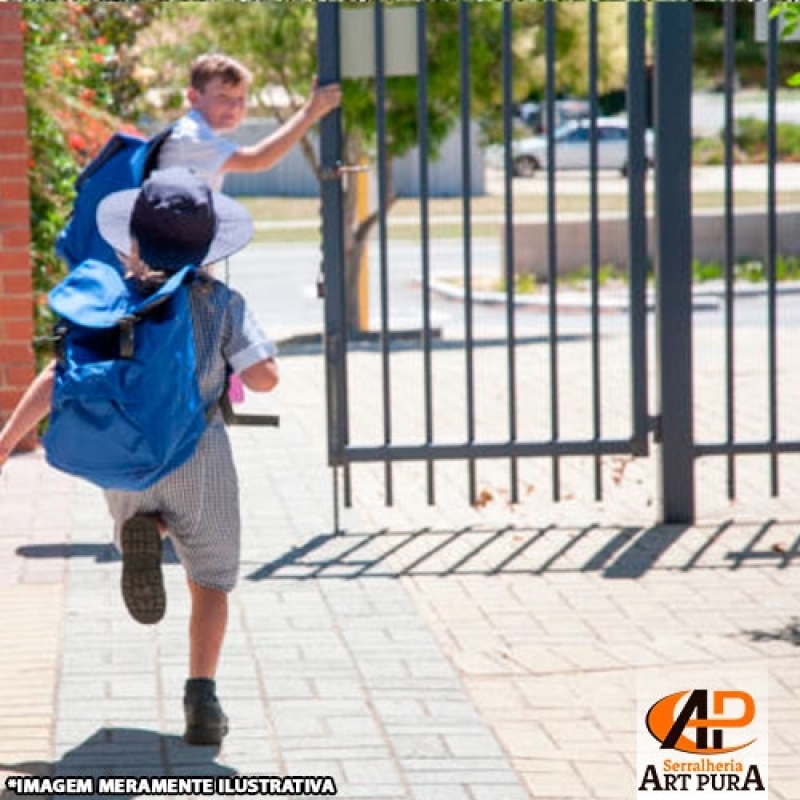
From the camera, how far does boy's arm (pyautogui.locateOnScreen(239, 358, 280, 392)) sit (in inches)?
214

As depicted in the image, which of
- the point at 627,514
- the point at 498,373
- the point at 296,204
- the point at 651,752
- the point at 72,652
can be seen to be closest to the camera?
the point at 651,752

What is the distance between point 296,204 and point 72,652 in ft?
109

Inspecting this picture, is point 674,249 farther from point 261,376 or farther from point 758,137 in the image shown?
point 758,137

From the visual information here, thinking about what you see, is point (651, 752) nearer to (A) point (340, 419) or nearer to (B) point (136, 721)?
(B) point (136, 721)

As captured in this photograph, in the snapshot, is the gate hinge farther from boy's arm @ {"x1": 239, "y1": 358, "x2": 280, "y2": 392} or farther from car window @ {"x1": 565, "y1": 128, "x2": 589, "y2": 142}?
boy's arm @ {"x1": 239, "y1": 358, "x2": 280, "y2": 392}

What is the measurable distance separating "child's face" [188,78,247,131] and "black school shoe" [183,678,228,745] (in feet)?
9.85

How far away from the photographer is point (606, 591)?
25.1 feet

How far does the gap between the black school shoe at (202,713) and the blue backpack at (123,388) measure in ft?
2.07

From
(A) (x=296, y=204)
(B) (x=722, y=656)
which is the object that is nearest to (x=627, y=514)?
(B) (x=722, y=656)

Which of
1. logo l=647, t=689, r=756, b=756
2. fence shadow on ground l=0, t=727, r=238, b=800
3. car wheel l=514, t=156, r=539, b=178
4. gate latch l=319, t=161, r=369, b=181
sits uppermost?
gate latch l=319, t=161, r=369, b=181

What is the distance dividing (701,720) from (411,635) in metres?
1.31

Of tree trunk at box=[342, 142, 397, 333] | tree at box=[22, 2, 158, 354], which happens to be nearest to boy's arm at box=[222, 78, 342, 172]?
tree at box=[22, 2, 158, 354]

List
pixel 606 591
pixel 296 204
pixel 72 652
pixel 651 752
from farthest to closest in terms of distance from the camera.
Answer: pixel 296 204 < pixel 606 591 < pixel 72 652 < pixel 651 752

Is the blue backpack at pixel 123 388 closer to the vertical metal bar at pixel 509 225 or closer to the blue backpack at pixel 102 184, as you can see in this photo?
the blue backpack at pixel 102 184
